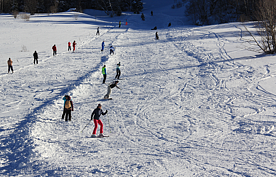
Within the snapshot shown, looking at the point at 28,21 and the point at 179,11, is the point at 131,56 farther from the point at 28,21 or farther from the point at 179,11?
the point at 179,11

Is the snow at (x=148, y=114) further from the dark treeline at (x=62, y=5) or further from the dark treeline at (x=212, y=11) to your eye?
the dark treeline at (x=62, y=5)

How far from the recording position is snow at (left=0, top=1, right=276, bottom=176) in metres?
7.71

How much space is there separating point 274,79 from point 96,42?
26107 mm

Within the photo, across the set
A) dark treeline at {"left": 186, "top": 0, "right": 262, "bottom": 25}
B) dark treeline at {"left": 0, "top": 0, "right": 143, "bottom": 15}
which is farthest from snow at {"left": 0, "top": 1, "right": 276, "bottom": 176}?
dark treeline at {"left": 0, "top": 0, "right": 143, "bottom": 15}

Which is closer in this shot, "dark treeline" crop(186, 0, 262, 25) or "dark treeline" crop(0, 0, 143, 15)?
"dark treeline" crop(186, 0, 262, 25)

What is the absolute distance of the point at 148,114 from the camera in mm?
12320

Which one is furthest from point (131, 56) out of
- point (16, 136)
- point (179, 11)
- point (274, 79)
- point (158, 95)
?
point (179, 11)

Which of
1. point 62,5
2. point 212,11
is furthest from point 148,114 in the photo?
point 62,5

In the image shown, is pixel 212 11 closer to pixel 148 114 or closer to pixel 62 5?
pixel 62 5

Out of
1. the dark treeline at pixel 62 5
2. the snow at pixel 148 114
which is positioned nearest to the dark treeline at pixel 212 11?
the dark treeline at pixel 62 5

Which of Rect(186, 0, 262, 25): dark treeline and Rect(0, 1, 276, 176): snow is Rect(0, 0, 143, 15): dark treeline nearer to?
Rect(186, 0, 262, 25): dark treeline

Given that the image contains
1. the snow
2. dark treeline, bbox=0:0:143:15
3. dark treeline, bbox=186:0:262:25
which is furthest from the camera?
dark treeline, bbox=0:0:143:15

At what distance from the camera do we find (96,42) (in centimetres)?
3534

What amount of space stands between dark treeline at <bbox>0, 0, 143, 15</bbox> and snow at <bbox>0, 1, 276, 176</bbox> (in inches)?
1919
